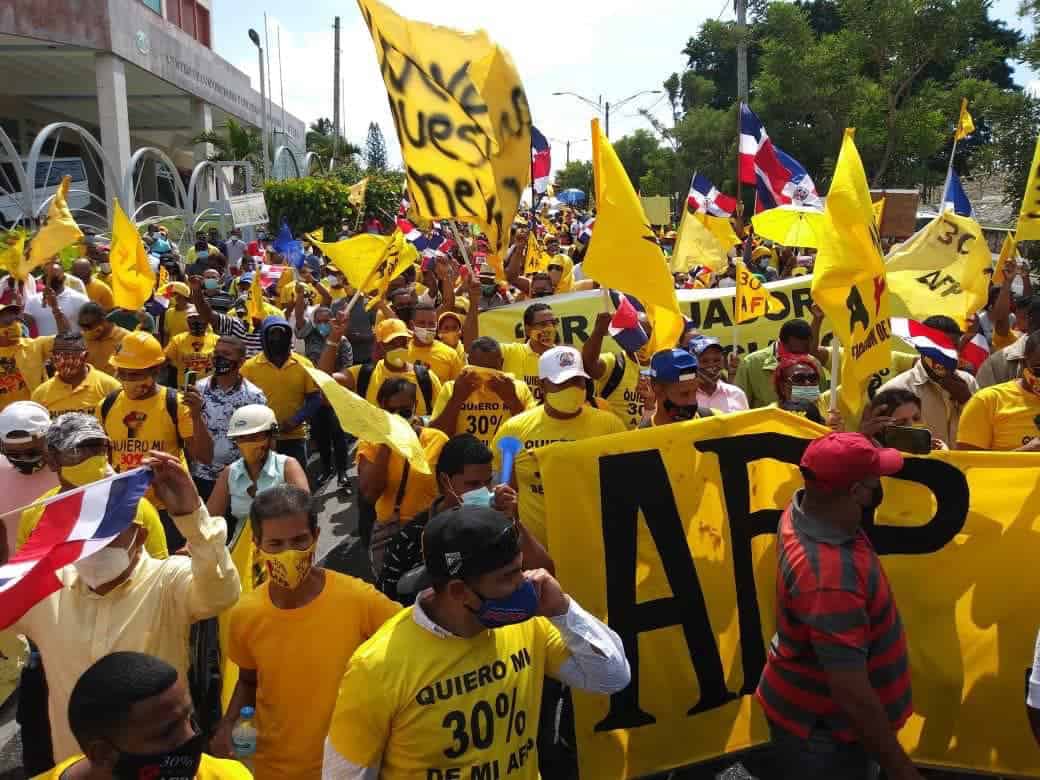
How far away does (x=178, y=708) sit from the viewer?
204cm

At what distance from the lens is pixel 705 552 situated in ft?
12.1

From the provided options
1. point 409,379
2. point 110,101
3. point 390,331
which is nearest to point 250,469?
point 409,379

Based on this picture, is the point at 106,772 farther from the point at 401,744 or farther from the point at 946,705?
the point at 946,705

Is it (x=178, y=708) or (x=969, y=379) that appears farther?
(x=969, y=379)

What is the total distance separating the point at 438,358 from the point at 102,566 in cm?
402

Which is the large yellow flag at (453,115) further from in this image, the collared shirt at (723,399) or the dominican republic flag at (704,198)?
the dominican republic flag at (704,198)

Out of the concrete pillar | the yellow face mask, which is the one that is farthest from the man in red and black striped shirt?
the concrete pillar

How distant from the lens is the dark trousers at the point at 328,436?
8.20 metres

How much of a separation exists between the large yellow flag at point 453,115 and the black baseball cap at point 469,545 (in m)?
3.07

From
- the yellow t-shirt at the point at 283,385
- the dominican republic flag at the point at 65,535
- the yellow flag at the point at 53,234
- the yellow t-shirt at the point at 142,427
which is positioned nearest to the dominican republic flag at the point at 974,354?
the yellow t-shirt at the point at 283,385

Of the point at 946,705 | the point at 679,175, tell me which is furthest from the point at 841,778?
the point at 679,175

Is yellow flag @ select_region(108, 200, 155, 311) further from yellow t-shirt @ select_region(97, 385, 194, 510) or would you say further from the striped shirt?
the striped shirt

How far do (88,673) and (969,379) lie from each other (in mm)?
4619

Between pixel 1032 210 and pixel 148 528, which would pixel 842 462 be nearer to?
pixel 148 528
